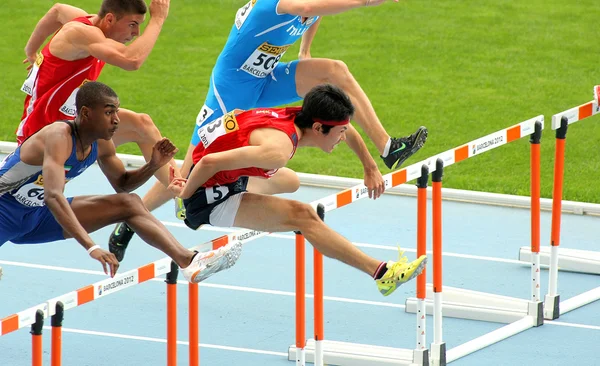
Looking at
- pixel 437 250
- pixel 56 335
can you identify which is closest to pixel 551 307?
pixel 437 250

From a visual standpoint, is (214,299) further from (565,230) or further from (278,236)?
(565,230)

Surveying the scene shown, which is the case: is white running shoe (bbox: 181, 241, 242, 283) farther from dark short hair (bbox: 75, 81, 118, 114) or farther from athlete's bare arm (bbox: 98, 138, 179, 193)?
dark short hair (bbox: 75, 81, 118, 114)

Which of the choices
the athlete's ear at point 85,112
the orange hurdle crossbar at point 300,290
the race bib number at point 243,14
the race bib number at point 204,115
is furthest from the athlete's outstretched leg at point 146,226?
the race bib number at point 243,14

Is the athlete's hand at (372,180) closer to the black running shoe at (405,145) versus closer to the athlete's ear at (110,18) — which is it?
the black running shoe at (405,145)

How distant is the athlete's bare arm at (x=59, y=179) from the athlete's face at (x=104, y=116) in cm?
15

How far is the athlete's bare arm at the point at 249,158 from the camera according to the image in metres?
7.24

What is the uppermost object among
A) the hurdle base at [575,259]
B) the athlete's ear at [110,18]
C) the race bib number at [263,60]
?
the athlete's ear at [110,18]

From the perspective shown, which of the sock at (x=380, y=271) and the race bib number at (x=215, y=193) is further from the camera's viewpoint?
the race bib number at (x=215, y=193)

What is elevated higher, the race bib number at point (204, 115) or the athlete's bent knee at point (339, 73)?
the athlete's bent knee at point (339, 73)

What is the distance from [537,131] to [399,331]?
5.54ft

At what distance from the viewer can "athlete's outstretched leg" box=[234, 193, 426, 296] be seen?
7.31 metres

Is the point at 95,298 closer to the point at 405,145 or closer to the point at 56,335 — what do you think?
the point at 56,335

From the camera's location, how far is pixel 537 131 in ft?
30.0

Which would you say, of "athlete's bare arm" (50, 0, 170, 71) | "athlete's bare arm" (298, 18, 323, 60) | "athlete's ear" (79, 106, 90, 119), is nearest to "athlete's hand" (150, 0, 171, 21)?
"athlete's bare arm" (50, 0, 170, 71)
